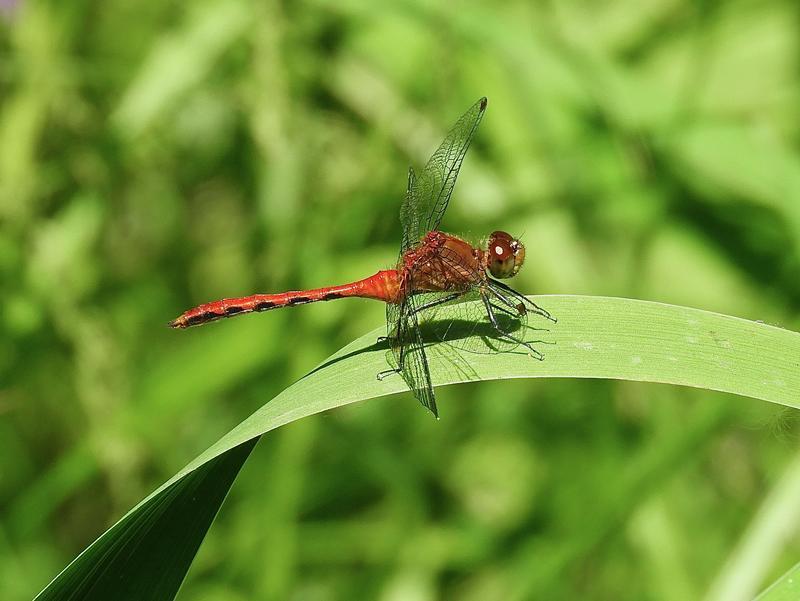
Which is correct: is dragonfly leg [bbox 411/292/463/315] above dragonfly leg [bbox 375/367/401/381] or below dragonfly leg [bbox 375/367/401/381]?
above

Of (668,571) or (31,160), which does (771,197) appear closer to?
(668,571)

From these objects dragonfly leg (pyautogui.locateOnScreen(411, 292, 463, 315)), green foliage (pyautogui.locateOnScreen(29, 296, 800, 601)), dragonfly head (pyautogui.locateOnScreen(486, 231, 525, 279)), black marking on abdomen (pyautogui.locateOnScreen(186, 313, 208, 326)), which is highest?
black marking on abdomen (pyautogui.locateOnScreen(186, 313, 208, 326))

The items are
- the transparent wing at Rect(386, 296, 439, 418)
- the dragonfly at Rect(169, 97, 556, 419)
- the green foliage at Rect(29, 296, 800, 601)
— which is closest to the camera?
the green foliage at Rect(29, 296, 800, 601)

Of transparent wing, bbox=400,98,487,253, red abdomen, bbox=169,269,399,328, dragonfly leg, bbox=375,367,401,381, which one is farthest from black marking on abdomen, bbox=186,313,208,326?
dragonfly leg, bbox=375,367,401,381

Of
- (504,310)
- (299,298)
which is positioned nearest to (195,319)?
(299,298)

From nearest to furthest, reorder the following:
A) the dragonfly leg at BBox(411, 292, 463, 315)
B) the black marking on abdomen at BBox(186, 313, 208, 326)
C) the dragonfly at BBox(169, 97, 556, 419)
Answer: the dragonfly at BBox(169, 97, 556, 419), the dragonfly leg at BBox(411, 292, 463, 315), the black marking on abdomen at BBox(186, 313, 208, 326)

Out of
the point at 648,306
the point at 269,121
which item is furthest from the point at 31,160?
the point at 648,306

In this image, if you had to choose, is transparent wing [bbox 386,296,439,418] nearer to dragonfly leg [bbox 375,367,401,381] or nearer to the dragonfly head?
dragonfly leg [bbox 375,367,401,381]

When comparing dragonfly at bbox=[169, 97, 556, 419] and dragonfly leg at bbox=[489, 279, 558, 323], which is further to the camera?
dragonfly at bbox=[169, 97, 556, 419]
